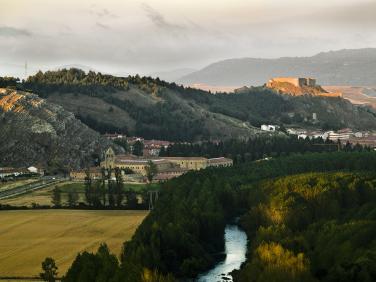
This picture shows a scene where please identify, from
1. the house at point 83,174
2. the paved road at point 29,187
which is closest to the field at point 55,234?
the paved road at point 29,187

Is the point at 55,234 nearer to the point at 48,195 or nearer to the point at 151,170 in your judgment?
the point at 48,195

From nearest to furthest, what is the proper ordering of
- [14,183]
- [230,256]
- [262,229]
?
1. [262,229]
2. [230,256]
3. [14,183]

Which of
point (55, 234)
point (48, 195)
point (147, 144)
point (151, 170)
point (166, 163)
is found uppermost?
point (147, 144)

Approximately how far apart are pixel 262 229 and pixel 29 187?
2487 inches

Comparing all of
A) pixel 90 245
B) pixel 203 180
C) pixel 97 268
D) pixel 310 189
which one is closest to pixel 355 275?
pixel 97 268

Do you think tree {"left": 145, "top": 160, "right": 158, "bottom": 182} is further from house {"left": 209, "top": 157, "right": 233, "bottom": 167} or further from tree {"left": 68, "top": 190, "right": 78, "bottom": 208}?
tree {"left": 68, "top": 190, "right": 78, "bottom": 208}

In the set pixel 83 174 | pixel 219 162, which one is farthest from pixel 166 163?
pixel 83 174

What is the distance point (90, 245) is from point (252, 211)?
1896cm

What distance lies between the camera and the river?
2625 inches

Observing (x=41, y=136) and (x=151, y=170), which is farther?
(x=41, y=136)

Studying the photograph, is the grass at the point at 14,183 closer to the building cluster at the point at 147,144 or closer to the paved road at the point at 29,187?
the paved road at the point at 29,187

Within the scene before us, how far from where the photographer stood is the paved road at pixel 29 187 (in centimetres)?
11800

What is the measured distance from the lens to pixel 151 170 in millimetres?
137125

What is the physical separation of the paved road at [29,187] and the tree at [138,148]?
118ft
